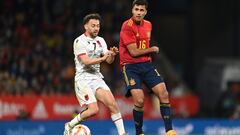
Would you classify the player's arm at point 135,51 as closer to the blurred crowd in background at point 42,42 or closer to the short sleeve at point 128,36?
the short sleeve at point 128,36

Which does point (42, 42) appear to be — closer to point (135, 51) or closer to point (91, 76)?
point (91, 76)

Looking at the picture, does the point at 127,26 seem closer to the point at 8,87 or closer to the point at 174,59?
the point at 8,87

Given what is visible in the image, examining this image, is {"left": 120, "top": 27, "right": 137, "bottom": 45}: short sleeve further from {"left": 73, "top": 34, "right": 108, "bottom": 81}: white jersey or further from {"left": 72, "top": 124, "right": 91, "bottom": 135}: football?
{"left": 72, "top": 124, "right": 91, "bottom": 135}: football

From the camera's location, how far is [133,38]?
546 inches

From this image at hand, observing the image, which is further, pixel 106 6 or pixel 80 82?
pixel 106 6

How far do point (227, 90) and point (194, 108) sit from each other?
128 centimetres

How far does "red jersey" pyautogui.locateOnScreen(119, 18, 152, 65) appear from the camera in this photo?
45.5ft

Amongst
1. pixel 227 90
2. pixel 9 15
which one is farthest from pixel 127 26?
pixel 227 90

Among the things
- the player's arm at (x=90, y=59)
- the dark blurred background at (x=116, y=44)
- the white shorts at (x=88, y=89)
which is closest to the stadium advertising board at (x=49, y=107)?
the dark blurred background at (x=116, y=44)

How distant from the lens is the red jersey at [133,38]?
1388cm

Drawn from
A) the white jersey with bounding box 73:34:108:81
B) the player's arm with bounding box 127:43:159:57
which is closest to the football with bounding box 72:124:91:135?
the white jersey with bounding box 73:34:108:81

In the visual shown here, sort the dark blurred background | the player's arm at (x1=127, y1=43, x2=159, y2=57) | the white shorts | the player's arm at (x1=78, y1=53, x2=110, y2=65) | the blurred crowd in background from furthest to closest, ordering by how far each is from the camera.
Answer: the dark blurred background
the blurred crowd in background
the white shorts
the player's arm at (x1=127, y1=43, x2=159, y2=57)
the player's arm at (x1=78, y1=53, x2=110, y2=65)

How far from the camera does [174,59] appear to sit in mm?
34219

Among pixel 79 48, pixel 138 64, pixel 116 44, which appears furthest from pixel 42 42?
pixel 138 64
